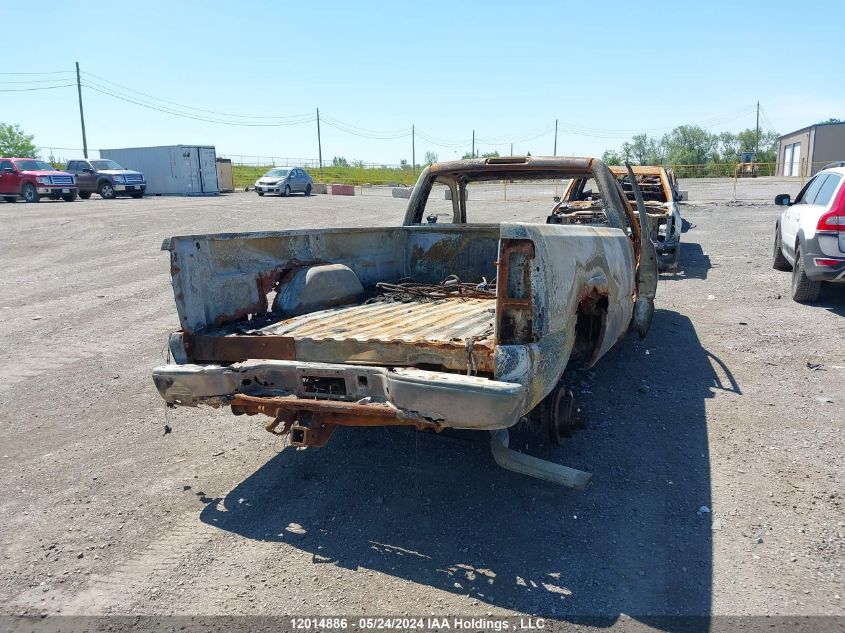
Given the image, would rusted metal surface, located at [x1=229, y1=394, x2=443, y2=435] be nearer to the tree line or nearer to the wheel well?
the wheel well

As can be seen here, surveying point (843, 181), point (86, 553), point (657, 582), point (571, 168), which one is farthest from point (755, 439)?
point (843, 181)

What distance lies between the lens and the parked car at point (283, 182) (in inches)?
1200

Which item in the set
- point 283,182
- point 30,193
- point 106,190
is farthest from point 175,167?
point 30,193

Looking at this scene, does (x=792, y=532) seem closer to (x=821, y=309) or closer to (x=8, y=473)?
(x=8, y=473)

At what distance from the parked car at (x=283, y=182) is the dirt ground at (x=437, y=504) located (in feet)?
82.6

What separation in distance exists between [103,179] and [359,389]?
2774 centimetres

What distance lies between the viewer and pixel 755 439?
13.8ft

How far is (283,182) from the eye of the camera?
30562 millimetres

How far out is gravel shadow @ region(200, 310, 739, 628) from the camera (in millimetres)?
2781

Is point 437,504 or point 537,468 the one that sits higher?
point 537,468

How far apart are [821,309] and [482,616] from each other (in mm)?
7112

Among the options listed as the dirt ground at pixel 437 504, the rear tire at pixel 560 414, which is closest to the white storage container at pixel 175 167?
the dirt ground at pixel 437 504

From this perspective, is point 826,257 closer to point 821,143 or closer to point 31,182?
point 31,182

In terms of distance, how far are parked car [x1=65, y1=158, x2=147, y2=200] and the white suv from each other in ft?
85.3
